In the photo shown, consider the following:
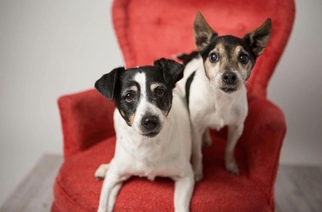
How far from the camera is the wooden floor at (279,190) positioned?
224 centimetres

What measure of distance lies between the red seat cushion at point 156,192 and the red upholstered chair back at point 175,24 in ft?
2.13


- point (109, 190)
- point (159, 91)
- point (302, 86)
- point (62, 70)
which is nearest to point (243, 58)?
point (159, 91)

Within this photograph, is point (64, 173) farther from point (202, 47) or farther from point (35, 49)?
point (35, 49)

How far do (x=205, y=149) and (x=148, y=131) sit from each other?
71 cm

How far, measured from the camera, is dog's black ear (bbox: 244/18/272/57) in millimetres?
1470

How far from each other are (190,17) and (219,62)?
787 millimetres

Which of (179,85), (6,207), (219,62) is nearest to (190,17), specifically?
(179,85)

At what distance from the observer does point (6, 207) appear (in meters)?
2.23

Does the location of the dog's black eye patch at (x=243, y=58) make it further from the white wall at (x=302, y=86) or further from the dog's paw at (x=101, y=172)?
the white wall at (x=302, y=86)

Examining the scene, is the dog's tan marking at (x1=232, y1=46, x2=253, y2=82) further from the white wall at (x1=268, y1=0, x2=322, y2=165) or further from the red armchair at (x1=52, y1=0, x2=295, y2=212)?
the white wall at (x1=268, y1=0, x2=322, y2=165)

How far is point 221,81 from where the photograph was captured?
1376 millimetres

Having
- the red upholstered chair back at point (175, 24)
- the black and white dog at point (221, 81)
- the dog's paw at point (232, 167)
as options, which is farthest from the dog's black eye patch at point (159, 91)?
the red upholstered chair back at point (175, 24)

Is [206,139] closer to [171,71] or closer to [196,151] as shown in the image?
[196,151]

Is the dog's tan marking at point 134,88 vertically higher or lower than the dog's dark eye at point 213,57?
lower
